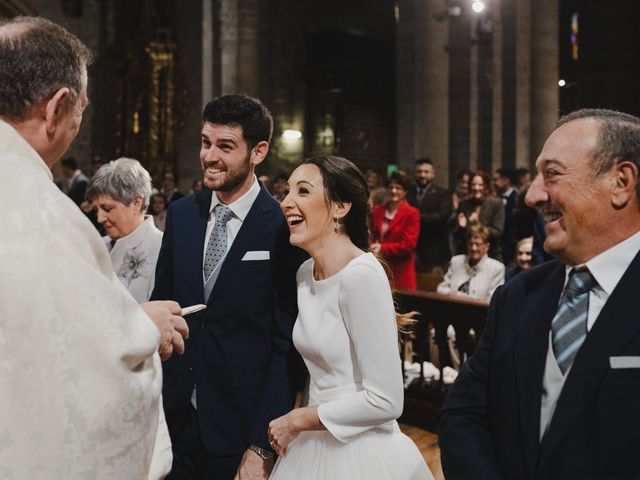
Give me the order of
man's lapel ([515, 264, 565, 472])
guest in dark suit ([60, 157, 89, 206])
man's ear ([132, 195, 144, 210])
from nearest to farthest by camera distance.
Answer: man's lapel ([515, 264, 565, 472]), man's ear ([132, 195, 144, 210]), guest in dark suit ([60, 157, 89, 206])

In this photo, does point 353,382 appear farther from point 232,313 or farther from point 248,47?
point 248,47

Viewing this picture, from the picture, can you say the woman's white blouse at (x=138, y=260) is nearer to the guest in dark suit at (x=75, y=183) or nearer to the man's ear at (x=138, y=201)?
the man's ear at (x=138, y=201)

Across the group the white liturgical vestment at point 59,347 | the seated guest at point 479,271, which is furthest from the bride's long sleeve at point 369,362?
the seated guest at point 479,271

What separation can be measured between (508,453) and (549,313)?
1.09 ft

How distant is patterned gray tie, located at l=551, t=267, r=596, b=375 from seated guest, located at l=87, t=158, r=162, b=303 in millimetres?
2070

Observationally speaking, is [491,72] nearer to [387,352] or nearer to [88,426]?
[387,352]

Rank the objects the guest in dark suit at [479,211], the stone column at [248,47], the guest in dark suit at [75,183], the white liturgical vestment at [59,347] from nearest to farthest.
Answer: the white liturgical vestment at [59,347] < the guest in dark suit at [479,211] < the guest in dark suit at [75,183] < the stone column at [248,47]

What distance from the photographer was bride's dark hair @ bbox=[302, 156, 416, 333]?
2.48 m

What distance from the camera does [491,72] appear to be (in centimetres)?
1205

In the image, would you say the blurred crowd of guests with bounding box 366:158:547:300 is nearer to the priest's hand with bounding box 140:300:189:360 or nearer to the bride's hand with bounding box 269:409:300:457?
the bride's hand with bounding box 269:409:300:457

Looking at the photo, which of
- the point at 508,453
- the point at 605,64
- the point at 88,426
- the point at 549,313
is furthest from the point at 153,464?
the point at 605,64

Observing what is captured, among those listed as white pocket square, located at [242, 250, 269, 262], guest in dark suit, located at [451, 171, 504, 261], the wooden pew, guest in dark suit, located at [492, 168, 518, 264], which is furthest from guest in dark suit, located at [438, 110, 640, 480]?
guest in dark suit, located at [451, 171, 504, 261]

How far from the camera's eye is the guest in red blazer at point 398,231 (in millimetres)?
6875

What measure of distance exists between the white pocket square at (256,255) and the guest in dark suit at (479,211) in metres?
5.03
